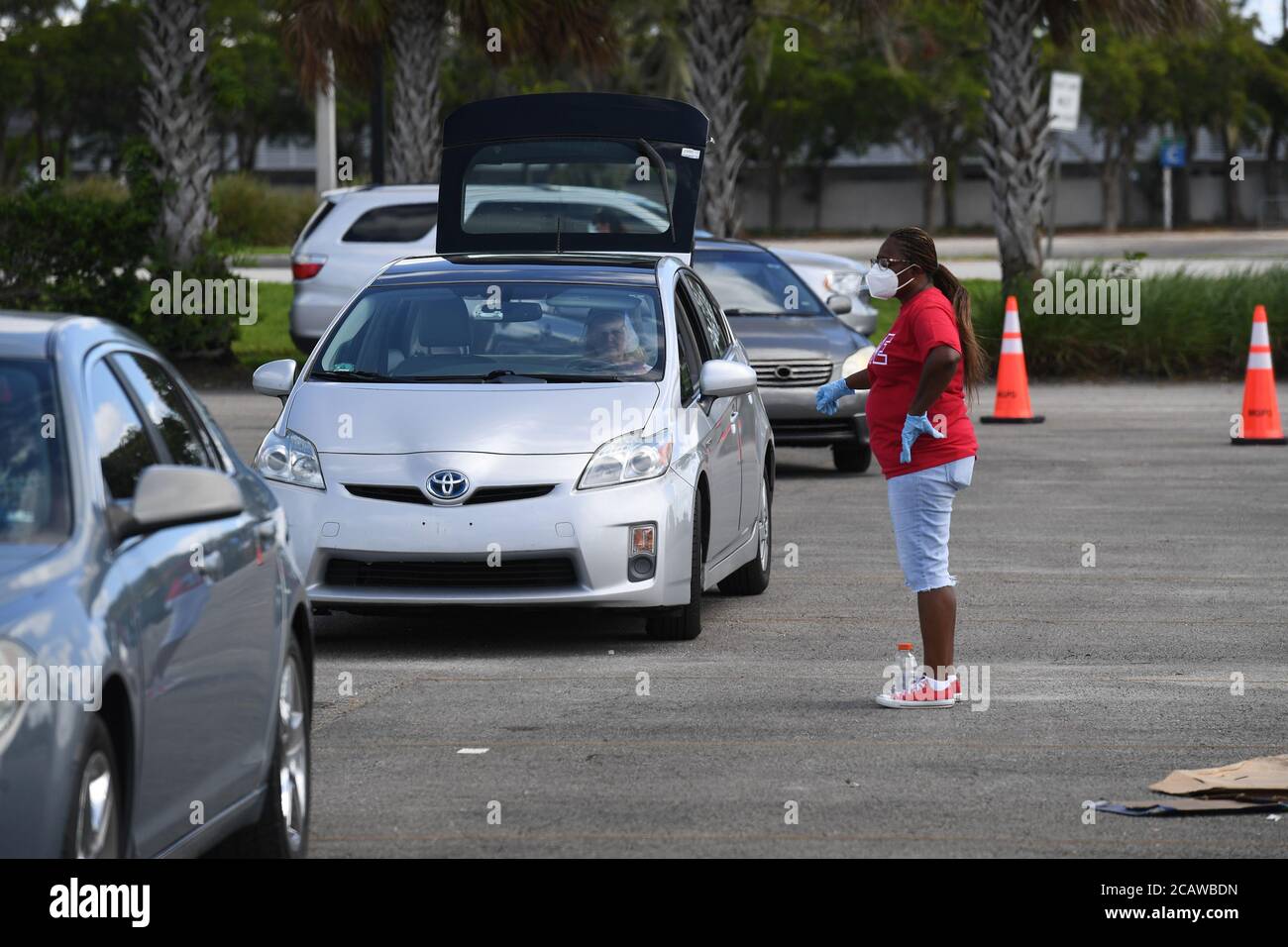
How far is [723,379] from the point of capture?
1030 cm

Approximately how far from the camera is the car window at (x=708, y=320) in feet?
37.0

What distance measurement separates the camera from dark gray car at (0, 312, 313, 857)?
423 cm

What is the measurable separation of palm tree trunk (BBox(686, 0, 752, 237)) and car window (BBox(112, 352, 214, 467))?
20926 millimetres

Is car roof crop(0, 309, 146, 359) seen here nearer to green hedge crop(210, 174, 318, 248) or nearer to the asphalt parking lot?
the asphalt parking lot

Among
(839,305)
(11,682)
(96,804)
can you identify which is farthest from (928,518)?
(839,305)

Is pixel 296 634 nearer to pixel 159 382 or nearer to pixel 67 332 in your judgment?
pixel 159 382

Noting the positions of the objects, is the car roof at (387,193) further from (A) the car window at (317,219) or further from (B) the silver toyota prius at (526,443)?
(B) the silver toyota prius at (526,443)

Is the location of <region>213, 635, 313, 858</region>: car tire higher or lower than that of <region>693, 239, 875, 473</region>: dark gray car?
lower

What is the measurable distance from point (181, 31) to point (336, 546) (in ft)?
53.8

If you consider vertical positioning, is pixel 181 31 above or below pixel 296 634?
above

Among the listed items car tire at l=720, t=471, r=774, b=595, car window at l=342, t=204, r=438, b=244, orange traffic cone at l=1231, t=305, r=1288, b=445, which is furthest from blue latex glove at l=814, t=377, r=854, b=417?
car window at l=342, t=204, r=438, b=244

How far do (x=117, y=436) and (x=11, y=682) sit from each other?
1150 millimetres

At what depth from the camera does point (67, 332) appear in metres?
5.20
